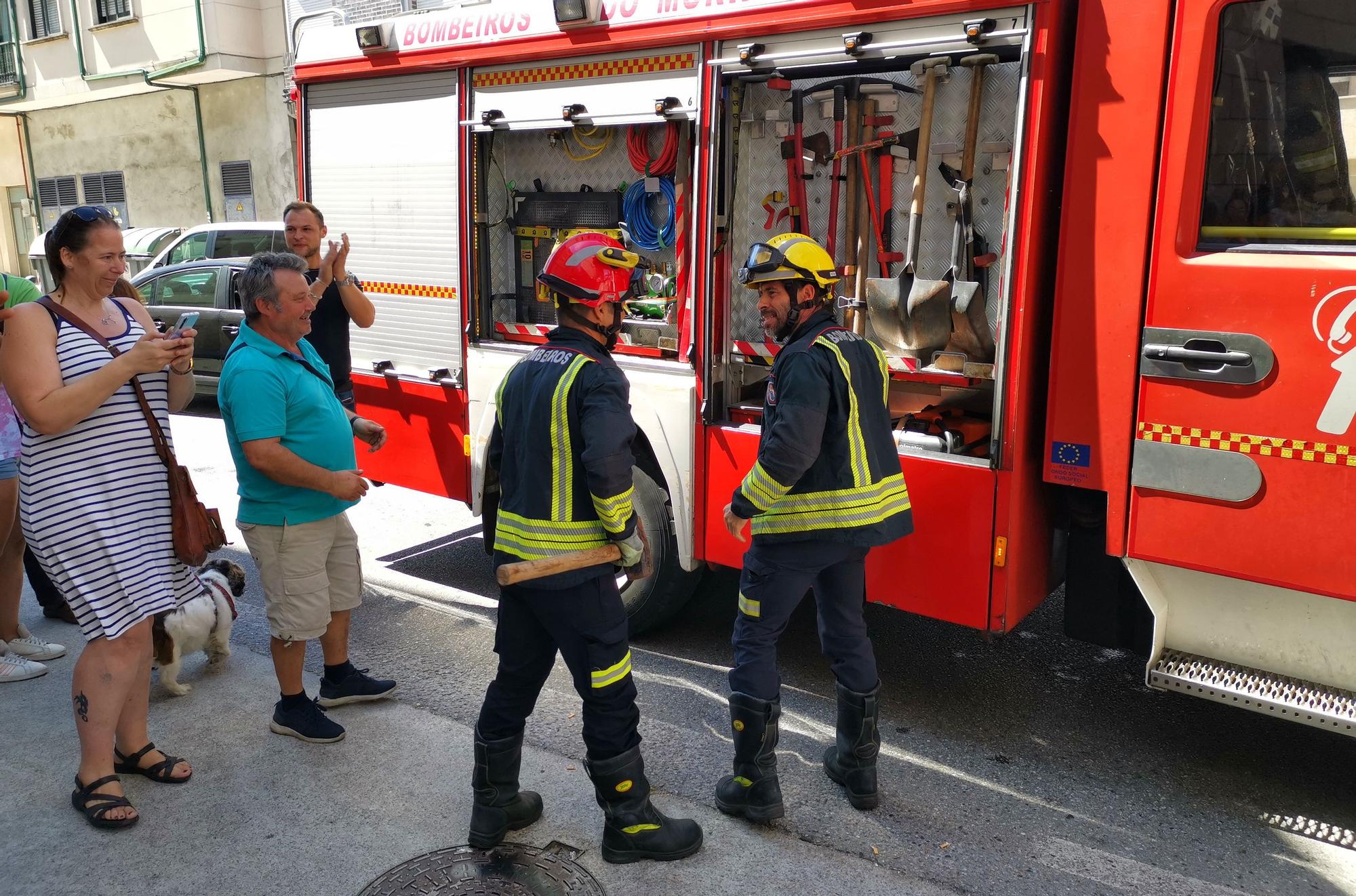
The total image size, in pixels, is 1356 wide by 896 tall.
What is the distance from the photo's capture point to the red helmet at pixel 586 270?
2.93m

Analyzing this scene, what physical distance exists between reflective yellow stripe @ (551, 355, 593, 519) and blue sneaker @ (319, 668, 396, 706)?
5.46 ft

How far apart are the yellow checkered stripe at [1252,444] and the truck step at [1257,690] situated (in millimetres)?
727

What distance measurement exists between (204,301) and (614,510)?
811 cm

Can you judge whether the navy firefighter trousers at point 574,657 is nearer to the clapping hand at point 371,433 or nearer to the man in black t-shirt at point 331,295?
the clapping hand at point 371,433

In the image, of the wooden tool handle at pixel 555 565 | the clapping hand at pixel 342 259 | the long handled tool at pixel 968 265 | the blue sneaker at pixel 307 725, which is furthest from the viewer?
the clapping hand at pixel 342 259

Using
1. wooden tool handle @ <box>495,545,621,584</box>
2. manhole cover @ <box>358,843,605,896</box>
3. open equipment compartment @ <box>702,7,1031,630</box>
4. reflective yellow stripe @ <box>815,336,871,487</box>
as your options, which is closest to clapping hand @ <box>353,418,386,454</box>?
open equipment compartment @ <box>702,7,1031,630</box>

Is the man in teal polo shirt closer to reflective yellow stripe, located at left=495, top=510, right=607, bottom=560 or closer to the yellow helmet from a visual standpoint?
reflective yellow stripe, located at left=495, top=510, right=607, bottom=560

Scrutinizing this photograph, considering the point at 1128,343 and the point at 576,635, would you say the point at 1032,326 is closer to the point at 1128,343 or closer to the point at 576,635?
the point at 1128,343

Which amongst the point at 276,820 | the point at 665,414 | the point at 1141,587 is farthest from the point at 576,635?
the point at 1141,587

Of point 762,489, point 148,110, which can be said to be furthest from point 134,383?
point 148,110

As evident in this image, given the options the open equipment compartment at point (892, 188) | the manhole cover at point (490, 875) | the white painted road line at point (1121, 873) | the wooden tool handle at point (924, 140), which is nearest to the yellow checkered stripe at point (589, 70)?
the open equipment compartment at point (892, 188)

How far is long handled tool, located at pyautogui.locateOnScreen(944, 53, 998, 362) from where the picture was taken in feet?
12.2

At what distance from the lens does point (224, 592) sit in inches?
174

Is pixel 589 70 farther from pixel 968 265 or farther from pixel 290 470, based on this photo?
pixel 290 470
